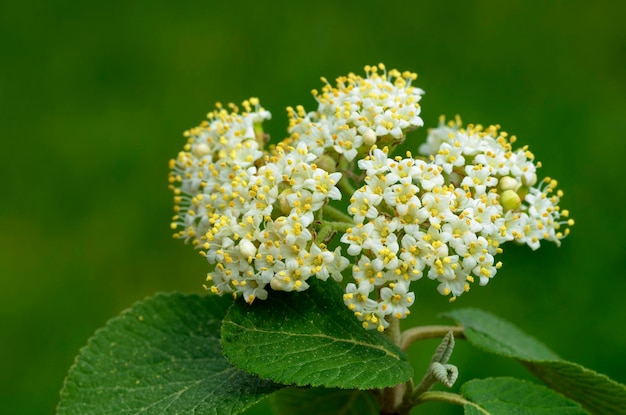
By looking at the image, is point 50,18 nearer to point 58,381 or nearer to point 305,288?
point 58,381

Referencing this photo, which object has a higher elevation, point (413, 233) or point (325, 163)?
point (325, 163)

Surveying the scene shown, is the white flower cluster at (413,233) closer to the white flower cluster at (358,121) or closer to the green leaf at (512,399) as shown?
the white flower cluster at (358,121)

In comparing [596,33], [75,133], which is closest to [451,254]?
[75,133]

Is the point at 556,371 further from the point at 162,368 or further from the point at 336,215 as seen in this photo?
the point at 162,368

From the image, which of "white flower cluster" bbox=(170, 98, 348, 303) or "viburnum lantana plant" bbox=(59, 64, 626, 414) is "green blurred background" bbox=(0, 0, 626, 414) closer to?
"viburnum lantana plant" bbox=(59, 64, 626, 414)

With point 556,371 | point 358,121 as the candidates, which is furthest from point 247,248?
point 556,371

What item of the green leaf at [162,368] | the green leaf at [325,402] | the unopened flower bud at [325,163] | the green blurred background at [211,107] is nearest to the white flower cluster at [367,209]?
the unopened flower bud at [325,163]
